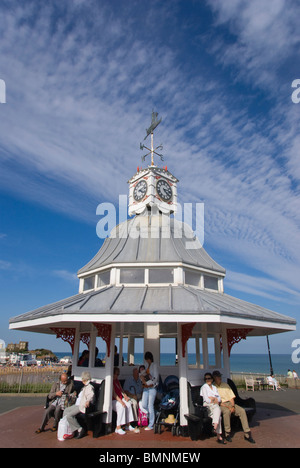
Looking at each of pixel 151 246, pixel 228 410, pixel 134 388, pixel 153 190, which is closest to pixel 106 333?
pixel 134 388

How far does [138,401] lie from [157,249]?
450cm

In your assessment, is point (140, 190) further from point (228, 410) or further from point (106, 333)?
point (228, 410)

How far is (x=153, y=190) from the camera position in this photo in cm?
1349

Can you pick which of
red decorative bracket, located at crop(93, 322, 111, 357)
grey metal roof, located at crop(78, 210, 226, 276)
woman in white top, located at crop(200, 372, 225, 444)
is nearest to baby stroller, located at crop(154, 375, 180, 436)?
woman in white top, located at crop(200, 372, 225, 444)

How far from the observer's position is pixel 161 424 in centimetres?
716

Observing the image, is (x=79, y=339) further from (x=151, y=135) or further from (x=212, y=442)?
(x=151, y=135)

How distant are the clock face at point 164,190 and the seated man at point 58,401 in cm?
867

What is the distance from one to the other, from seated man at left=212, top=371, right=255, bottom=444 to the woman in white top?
5.3 inches

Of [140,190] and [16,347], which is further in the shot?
[16,347]

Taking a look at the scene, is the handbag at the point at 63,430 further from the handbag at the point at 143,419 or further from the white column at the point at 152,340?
the white column at the point at 152,340

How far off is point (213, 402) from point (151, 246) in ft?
16.5

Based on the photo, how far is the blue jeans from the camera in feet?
24.2

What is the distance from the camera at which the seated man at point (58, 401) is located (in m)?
7.30

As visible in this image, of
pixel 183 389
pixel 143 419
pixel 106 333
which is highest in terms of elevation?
pixel 106 333
